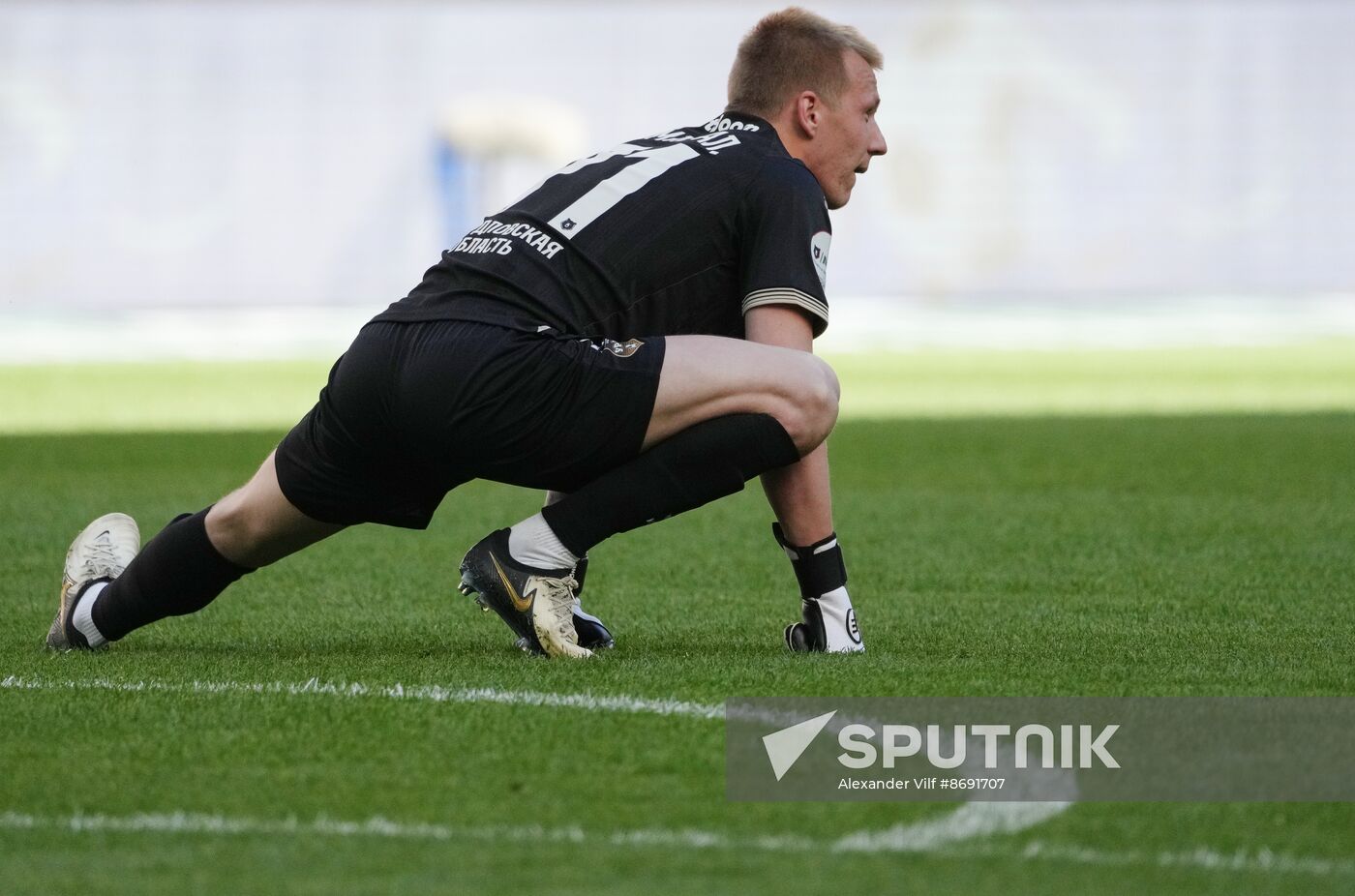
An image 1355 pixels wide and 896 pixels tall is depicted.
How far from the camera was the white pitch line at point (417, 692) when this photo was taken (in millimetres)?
2340

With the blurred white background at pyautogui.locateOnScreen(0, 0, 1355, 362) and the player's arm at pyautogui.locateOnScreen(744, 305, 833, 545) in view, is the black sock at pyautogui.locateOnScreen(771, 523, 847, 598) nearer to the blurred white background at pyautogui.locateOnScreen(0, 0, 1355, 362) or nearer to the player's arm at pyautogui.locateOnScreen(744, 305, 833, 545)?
the player's arm at pyautogui.locateOnScreen(744, 305, 833, 545)

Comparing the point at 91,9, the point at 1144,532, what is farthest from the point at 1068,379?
the point at 91,9

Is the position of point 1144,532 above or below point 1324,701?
below

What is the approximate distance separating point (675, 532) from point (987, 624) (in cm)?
178

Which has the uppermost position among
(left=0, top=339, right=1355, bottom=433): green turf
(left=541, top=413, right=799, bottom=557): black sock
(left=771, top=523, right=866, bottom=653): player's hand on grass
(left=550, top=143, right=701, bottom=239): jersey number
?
(left=550, top=143, right=701, bottom=239): jersey number

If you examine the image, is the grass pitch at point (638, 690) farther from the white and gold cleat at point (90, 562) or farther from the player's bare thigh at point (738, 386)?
the player's bare thigh at point (738, 386)

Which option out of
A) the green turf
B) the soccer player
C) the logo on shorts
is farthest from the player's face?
the green turf

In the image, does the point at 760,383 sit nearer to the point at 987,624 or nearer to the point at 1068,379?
the point at 987,624

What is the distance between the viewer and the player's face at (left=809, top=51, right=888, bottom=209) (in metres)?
2.96

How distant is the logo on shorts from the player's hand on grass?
1.44 feet

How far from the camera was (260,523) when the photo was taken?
2.89 metres

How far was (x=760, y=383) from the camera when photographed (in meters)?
2.73

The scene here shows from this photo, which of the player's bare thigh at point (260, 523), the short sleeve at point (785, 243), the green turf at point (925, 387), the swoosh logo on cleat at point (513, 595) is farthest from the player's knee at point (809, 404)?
the green turf at point (925, 387)

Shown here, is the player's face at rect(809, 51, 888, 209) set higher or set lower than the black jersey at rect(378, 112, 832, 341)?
higher
